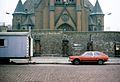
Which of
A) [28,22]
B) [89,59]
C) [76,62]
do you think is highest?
[28,22]

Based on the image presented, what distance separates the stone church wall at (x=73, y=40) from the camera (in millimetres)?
45062

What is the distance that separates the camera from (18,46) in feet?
96.5

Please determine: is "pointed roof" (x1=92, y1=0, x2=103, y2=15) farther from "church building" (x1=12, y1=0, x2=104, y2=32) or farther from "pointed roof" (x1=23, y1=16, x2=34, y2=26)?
"pointed roof" (x1=23, y1=16, x2=34, y2=26)

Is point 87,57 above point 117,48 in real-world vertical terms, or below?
below

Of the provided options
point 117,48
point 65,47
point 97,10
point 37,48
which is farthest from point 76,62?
point 97,10

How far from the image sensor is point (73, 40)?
149ft

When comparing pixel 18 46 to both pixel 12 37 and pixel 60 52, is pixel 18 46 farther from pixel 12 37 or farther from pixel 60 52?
pixel 60 52

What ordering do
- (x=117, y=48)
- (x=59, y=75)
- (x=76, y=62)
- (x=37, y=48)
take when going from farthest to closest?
(x=117, y=48)
(x=37, y=48)
(x=76, y=62)
(x=59, y=75)

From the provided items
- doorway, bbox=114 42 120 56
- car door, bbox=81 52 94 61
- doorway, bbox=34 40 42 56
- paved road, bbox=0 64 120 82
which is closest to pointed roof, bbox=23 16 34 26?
doorway, bbox=34 40 42 56

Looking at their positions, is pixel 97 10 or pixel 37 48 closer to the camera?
pixel 37 48

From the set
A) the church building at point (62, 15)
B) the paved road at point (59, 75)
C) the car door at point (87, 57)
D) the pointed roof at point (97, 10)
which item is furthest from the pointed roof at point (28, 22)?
the paved road at point (59, 75)

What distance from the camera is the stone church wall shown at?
4506 cm

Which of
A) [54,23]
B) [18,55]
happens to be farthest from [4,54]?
[54,23]

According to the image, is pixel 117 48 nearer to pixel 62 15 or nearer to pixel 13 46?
pixel 62 15
